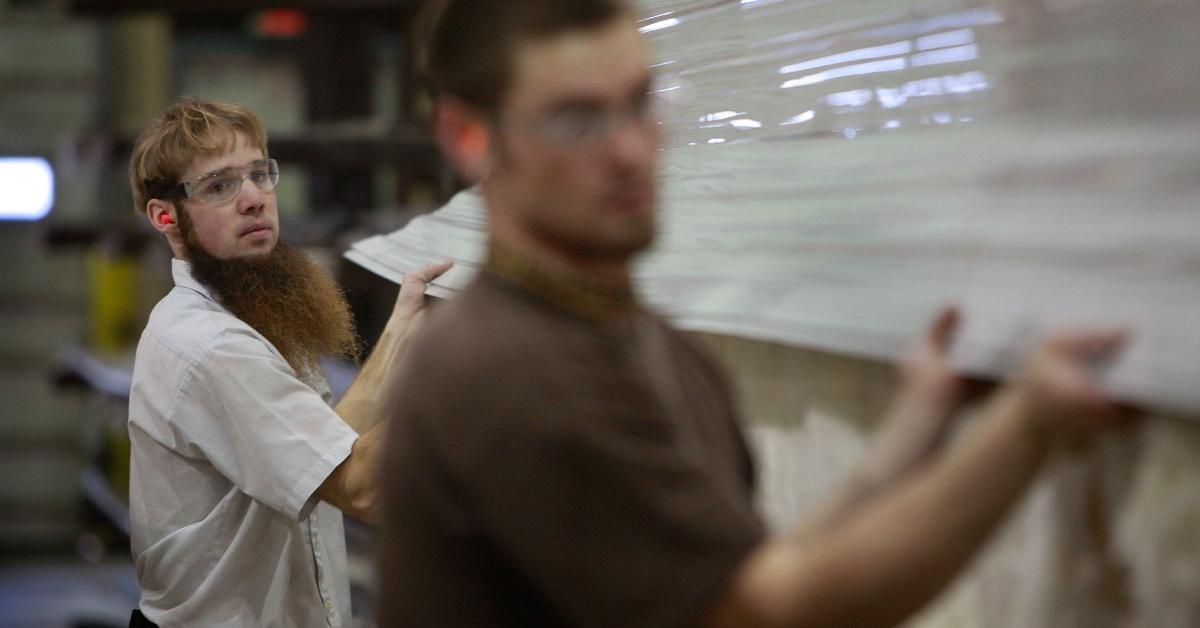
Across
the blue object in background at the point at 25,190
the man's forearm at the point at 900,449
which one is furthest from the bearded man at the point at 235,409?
the blue object in background at the point at 25,190

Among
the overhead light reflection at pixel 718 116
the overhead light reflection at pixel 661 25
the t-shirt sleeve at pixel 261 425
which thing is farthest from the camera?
the t-shirt sleeve at pixel 261 425

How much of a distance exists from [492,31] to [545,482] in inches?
13.1

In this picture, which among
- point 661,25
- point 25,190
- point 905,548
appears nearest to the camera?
point 905,548

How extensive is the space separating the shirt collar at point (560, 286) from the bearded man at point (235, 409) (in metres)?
0.96

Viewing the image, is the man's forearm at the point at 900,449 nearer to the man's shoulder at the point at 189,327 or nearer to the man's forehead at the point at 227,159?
the man's shoulder at the point at 189,327

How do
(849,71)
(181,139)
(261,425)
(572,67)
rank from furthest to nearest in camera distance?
(181,139), (261,425), (849,71), (572,67)

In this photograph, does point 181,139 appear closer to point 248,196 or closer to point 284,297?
point 248,196

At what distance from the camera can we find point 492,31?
1.01m

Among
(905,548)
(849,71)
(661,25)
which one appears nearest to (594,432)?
(905,548)

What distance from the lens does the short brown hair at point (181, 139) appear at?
6.97 feet

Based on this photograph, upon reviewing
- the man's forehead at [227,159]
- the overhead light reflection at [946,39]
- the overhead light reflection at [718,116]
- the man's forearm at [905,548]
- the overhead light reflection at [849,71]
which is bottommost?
the man's forearm at [905,548]

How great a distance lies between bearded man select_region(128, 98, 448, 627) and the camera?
1.98 meters

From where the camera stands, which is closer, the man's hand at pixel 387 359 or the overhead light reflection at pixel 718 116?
the overhead light reflection at pixel 718 116

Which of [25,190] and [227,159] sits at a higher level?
[227,159]
